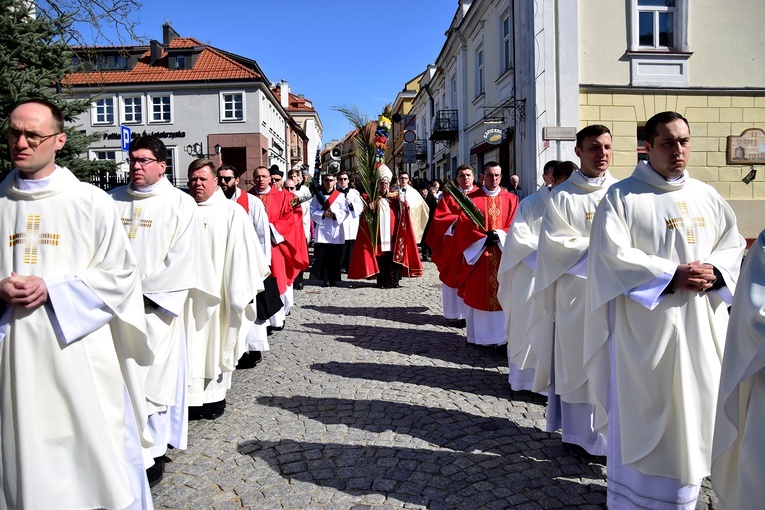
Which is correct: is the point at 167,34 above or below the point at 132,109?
above

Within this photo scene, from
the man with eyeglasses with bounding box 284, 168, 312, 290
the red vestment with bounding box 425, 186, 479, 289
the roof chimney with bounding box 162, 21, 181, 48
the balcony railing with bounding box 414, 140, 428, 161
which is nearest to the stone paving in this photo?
the red vestment with bounding box 425, 186, 479, 289

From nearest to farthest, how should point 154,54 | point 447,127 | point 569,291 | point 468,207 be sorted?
point 569,291
point 468,207
point 447,127
point 154,54

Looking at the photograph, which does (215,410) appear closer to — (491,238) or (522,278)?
(522,278)

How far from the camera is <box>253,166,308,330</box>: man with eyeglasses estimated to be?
7.63 metres

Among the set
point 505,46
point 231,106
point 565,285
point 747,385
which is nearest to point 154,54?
point 231,106

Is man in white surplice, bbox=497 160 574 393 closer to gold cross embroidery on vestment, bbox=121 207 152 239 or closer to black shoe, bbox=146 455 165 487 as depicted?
black shoe, bbox=146 455 165 487

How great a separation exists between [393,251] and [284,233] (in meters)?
4.71

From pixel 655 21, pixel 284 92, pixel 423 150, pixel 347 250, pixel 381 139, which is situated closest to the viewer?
pixel 381 139

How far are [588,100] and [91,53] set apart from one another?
1067 cm

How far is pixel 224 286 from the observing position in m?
5.01

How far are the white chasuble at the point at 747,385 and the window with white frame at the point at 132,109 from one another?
39312mm

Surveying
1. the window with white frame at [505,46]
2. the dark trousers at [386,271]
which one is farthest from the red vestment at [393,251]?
the window with white frame at [505,46]

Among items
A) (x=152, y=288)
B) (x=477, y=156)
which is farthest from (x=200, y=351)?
(x=477, y=156)

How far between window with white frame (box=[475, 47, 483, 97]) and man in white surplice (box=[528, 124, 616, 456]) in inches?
688
